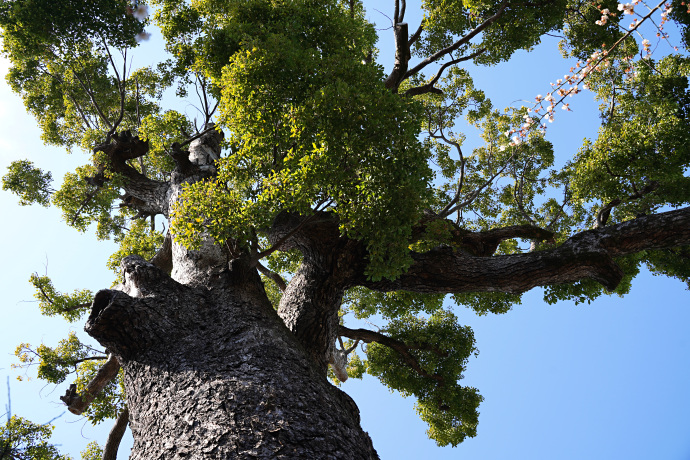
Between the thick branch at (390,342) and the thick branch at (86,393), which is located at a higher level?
the thick branch at (390,342)

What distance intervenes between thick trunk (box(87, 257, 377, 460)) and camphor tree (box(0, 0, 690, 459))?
0.07ft

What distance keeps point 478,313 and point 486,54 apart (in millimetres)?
5495

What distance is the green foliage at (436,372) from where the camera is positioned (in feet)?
28.0

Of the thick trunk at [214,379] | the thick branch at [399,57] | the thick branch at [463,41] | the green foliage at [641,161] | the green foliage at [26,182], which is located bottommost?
the thick trunk at [214,379]

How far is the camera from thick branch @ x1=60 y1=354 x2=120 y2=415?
21.6ft

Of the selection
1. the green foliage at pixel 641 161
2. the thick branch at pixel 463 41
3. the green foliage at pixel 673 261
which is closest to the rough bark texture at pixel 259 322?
the green foliage at pixel 641 161

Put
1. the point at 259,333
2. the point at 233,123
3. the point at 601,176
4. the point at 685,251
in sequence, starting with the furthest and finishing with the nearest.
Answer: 1. the point at 685,251
2. the point at 601,176
3. the point at 233,123
4. the point at 259,333

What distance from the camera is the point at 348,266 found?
6375 millimetres

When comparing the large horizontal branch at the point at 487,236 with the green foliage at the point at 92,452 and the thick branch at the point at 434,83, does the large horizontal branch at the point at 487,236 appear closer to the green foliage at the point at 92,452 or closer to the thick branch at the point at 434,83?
the thick branch at the point at 434,83

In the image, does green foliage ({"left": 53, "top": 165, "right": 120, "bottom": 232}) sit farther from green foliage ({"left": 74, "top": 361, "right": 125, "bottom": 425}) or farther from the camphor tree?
green foliage ({"left": 74, "top": 361, "right": 125, "bottom": 425})

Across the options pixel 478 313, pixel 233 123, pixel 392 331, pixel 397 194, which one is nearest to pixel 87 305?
pixel 233 123

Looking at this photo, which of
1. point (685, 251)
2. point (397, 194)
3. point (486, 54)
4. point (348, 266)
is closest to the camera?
point (397, 194)

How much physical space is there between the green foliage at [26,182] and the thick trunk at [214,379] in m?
5.91

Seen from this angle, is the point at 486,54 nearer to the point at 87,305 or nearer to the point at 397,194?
the point at 397,194
